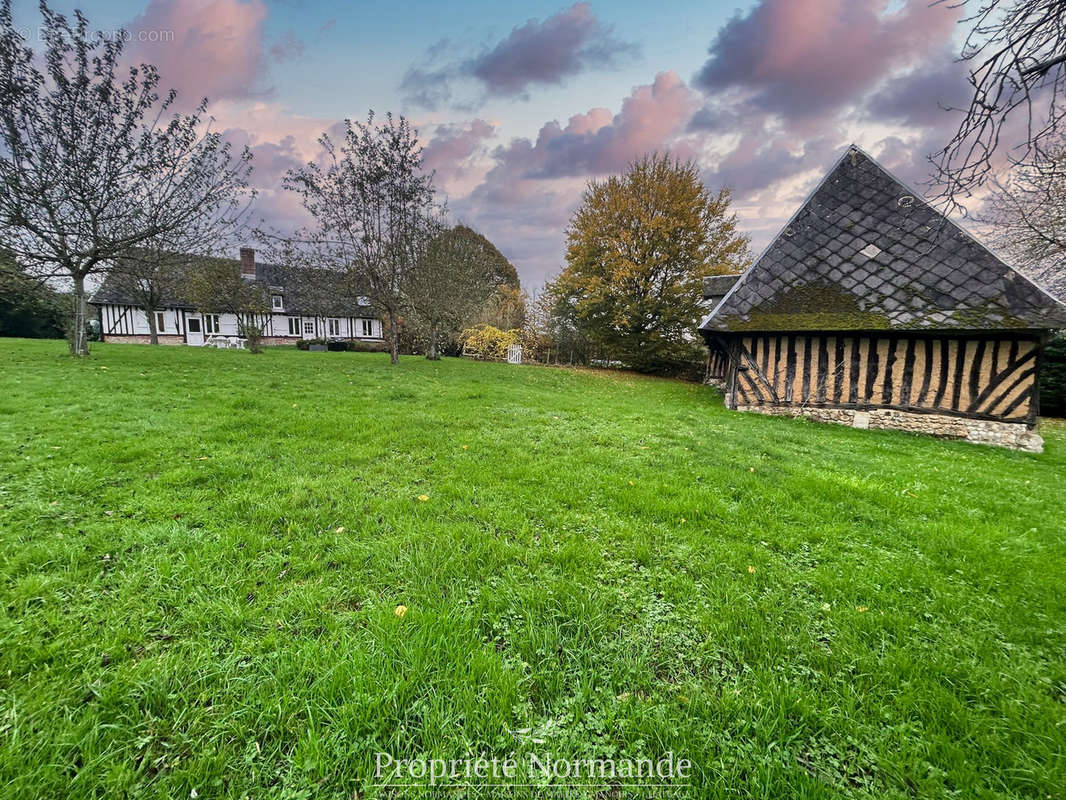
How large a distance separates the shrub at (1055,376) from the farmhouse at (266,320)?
29334 millimetres

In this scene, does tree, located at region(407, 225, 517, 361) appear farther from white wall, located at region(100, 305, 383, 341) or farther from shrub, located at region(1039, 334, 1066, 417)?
shrub, located at region(1039, 334, 1066, 417)

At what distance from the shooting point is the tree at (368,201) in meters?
12.5

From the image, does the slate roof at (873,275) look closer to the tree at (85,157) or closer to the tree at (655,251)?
the tree at (655,251)

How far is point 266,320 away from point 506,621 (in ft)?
110

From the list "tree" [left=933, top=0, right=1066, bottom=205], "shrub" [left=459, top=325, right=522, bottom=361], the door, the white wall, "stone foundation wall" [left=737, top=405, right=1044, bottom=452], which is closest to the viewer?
"tree" [left=933, top=0, right=1066, bottom=205]

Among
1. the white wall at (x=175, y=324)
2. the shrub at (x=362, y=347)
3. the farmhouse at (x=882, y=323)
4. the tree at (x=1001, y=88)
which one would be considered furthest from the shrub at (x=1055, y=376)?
the white wall at (x=175, y=324)

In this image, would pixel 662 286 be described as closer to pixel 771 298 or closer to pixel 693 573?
pixel 771 298

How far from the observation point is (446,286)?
16484mm

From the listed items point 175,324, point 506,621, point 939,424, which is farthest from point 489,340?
point 175,324

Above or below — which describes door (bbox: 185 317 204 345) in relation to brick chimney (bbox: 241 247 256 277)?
below

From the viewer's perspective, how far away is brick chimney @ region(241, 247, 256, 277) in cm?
2775

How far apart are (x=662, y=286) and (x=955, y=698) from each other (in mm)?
18258

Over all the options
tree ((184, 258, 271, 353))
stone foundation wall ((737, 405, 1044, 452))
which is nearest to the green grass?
stone foundation wall ((737, 405, 1044, 452))

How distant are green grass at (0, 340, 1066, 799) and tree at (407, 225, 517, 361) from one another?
12105mm
